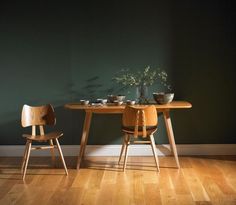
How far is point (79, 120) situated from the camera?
4340mm

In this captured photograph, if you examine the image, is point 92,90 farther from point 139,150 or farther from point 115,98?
point 139,150

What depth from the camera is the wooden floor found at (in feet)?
9.83

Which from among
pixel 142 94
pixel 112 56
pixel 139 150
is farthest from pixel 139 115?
pixel 112 56

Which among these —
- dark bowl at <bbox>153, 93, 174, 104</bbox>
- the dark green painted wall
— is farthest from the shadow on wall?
dark bowl at <bbox>153, 93, 174, 104</bbox>

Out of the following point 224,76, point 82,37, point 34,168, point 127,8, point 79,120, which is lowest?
point 34,168

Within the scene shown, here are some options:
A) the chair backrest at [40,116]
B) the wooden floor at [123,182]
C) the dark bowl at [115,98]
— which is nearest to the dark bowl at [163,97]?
the dark bowl at [115,98]

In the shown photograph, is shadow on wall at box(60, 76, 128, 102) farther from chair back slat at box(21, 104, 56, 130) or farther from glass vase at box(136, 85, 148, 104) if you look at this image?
chair back slat at box(21, 104, 56, 130)

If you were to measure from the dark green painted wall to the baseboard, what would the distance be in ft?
0.25

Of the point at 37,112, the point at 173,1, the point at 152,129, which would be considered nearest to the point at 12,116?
the point at 37,112

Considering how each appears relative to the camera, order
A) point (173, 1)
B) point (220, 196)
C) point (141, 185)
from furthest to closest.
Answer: point (173, 1) < point (141, 185) < point (220, 196)

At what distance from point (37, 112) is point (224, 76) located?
2.23m

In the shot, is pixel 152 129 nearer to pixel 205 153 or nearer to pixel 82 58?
pixel 205 153

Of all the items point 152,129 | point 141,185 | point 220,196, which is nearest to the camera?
point 220,196

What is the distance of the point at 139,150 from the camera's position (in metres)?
4.33
